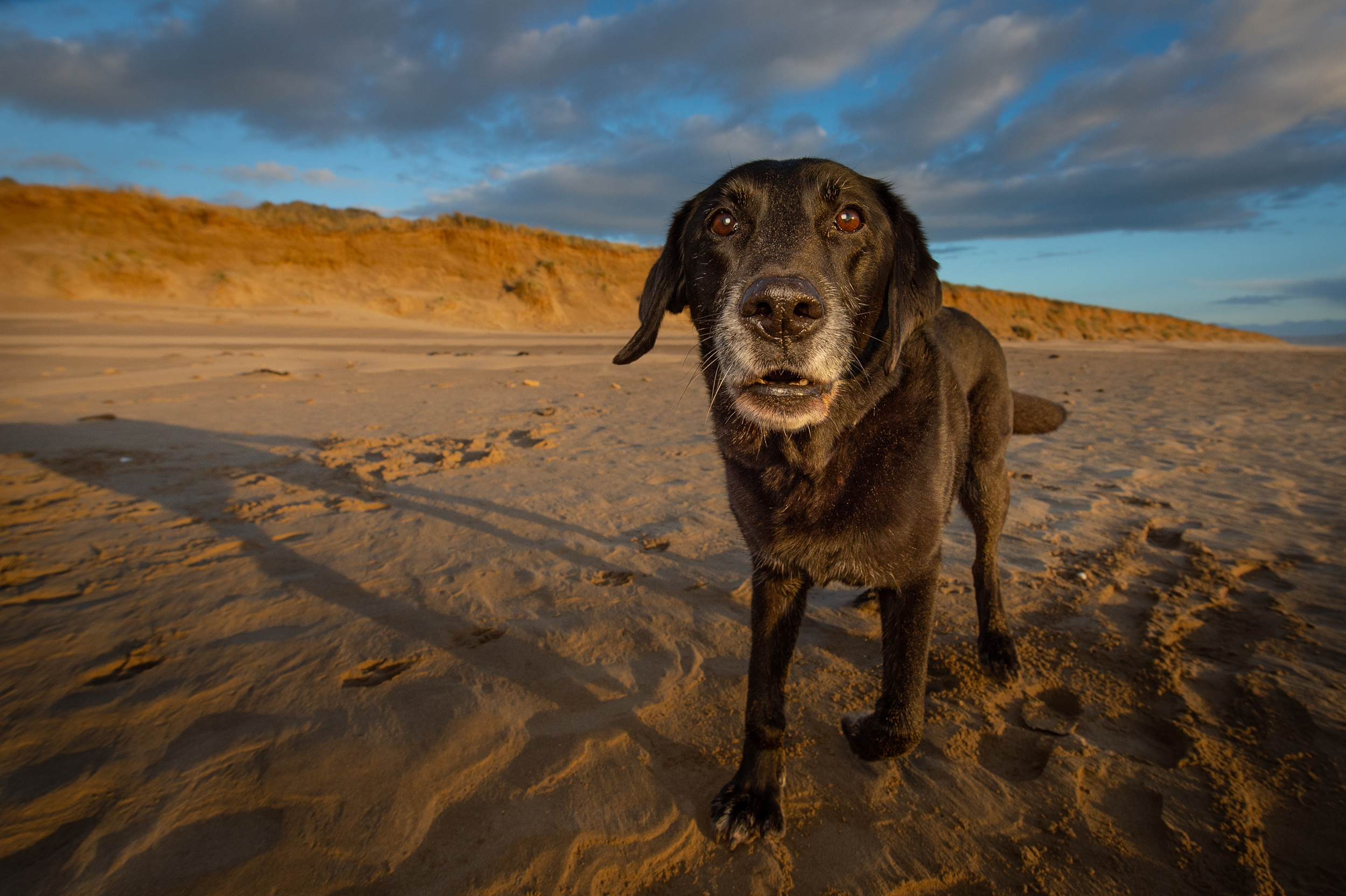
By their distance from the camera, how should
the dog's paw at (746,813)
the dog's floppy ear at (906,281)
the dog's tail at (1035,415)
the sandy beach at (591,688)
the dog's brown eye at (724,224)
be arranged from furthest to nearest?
the dog's tail at (1035,415) → the dog's brown eye at (724,224) → the dog's floppy ear at (906,281) → the dog's paw at (746,813) → the sandy beach at (591,688)

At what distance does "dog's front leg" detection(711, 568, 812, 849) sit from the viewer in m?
1.74

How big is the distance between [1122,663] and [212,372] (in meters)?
13.0

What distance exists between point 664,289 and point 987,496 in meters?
1.93

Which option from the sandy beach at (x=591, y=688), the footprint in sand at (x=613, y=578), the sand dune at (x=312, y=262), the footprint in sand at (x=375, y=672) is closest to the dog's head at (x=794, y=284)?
the sandy beach at (x=591, y=688)

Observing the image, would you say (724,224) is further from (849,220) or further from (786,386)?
(786,386)

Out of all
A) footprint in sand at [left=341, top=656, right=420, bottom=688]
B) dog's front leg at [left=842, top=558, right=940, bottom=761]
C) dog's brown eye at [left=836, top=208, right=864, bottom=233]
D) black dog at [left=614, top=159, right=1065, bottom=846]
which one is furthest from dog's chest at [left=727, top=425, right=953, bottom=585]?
footprint in sand at [left=341, top=656, right=420, bottom=688]

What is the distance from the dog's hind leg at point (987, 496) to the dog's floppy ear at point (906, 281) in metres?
0.98

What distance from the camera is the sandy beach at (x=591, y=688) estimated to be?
1593 mm

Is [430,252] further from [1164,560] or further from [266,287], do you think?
[1164,560]

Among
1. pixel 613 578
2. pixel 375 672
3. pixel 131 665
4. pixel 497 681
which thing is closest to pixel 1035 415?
pixel 613 578

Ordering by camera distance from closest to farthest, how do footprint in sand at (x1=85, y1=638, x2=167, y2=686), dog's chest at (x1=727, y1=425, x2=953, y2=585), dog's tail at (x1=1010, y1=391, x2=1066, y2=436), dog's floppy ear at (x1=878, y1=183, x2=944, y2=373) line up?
dog's chest at (x1=727, y1=425, x2=953, y2=585) < dog's floppy ear at (x1=878, y1=183, x2=944, y2=373) < footprint in sand at (x1=85, y1=638, x2=167, y2=686) < dog's tail at (x1=1010, y1=391, x2=1066, y2=436)

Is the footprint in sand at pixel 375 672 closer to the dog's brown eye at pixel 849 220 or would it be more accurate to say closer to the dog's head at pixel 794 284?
the dog's head at pixel 794 284

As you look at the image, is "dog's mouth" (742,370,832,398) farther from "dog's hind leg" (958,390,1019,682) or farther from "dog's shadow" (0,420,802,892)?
"dog's hind leg" (958,390,1019,682)

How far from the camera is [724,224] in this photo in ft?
7.09
